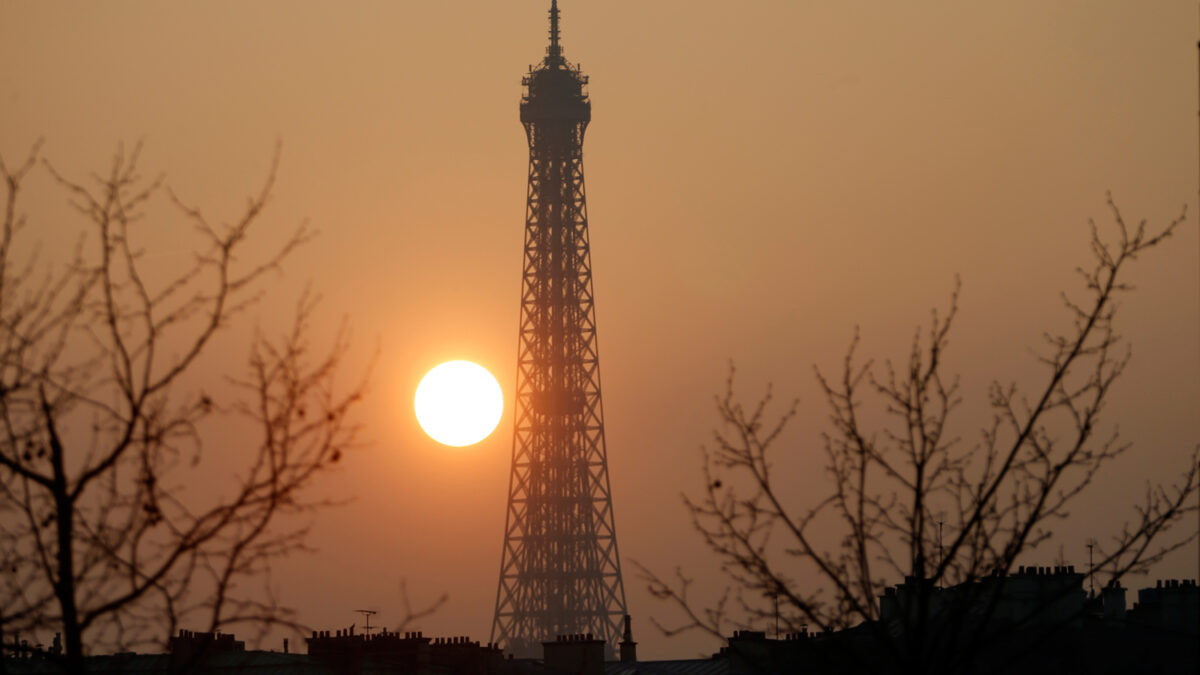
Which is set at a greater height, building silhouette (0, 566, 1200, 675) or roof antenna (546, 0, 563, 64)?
roof antenna (546, 0, 563, 64)

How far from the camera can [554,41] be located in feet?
290

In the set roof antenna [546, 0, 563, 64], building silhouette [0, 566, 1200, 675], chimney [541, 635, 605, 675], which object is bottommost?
building silhouette [0, 566, 1200, 675]

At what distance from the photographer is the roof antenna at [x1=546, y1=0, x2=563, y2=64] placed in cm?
8738

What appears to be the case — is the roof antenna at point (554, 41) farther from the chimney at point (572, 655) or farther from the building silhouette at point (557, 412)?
the chimney at point (572, 655)

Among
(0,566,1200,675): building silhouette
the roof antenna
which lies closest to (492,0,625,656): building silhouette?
the roof antenna

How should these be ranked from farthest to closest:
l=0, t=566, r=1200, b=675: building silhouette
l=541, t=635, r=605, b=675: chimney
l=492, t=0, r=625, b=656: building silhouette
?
l=492, t=0, r=625, b=656: building silhouette → l=541, t=635, r=605, b=675: chimney → l=0, t=566, r=1200, b=675: building silhouette

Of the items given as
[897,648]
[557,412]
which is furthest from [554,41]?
[897,648]

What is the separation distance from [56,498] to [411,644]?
110 feet

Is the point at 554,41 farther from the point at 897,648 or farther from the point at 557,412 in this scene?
the point at 897,648

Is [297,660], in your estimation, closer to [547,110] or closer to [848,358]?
[848,358]

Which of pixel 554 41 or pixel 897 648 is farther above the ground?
pixel 554 41

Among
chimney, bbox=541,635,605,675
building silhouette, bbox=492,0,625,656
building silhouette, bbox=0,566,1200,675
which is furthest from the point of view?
building silhouette, bbox=492,0,625,656

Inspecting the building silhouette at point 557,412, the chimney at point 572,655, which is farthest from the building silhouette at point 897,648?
the building silhouette at point 557,412

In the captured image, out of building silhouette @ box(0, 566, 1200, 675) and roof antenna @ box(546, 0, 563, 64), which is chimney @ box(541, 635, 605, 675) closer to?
building silhouette @ box(0, 566, 1200, 675)
